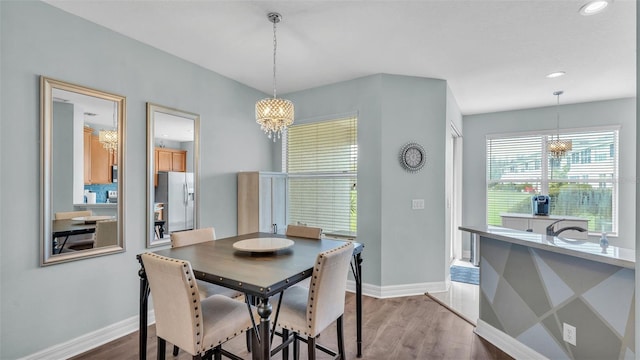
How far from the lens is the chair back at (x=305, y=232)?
2.69 metres

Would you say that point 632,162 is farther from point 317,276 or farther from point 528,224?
point 317,276

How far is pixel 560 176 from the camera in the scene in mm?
4812

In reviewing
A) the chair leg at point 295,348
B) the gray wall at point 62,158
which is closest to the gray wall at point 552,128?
the chair leg at point 295,348

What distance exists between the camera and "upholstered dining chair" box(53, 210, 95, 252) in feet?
7.27

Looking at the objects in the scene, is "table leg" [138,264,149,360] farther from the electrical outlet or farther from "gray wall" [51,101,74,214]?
the electrical outlet

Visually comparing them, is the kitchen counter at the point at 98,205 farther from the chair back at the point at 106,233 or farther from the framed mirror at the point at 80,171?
the chair back at the point at 106,233

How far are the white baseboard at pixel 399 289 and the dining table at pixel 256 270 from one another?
4.18ft

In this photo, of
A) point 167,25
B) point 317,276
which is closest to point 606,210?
point 317,276

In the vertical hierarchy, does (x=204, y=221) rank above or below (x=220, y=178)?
below

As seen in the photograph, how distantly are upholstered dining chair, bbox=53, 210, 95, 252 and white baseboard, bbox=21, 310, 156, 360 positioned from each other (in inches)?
27.4

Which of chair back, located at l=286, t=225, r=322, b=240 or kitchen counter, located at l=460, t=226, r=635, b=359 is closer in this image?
kitchen counter, located at l=460, t=226, r=635, b=359

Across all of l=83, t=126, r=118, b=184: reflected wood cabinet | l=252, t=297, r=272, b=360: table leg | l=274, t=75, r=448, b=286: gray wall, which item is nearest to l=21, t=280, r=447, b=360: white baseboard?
l=83, t=126, r=118, b=184: reflected wood cabinet

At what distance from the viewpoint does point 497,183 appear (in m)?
5.26

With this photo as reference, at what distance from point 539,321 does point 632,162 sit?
13.4 ft
